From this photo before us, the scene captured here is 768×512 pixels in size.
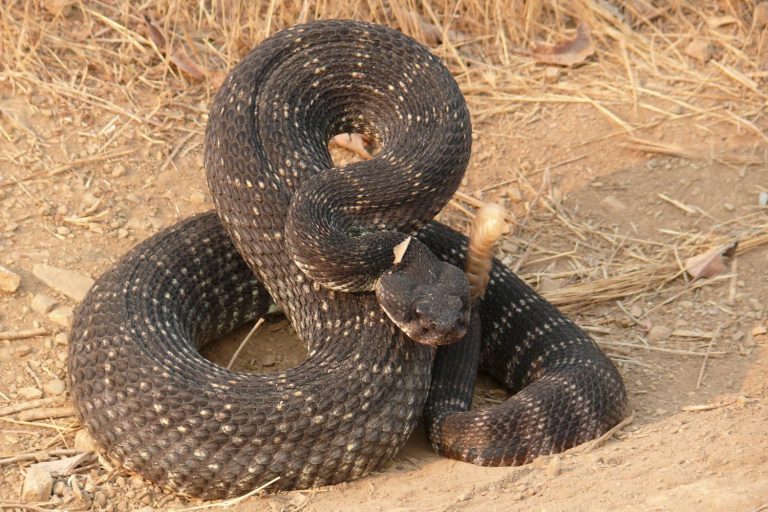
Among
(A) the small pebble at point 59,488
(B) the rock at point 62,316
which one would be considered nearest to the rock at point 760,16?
(B) the rock at point 62,316

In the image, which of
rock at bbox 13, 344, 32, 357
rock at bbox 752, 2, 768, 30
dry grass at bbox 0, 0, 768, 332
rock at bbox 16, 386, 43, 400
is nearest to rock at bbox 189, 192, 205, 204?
dry grass at bbox 0, 0, 768, 332

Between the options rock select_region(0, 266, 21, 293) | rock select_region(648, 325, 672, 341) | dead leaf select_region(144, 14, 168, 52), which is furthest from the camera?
dead leaf select_region(144, 14, 168, 52)

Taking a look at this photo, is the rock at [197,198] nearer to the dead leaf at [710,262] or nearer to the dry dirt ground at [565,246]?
the dry dirt ground at [565,246]

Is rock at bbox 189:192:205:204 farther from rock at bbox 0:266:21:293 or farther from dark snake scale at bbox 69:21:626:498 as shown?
rock at bbox 0:266:21:293

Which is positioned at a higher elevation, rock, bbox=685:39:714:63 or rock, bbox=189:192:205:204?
rock, bbox=685:39:714:63

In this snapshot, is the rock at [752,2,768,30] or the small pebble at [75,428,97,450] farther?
the rock at [752,2,768,30]

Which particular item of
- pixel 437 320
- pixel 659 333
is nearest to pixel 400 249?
pixel 437 320

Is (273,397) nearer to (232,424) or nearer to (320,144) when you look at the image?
(232,424)
